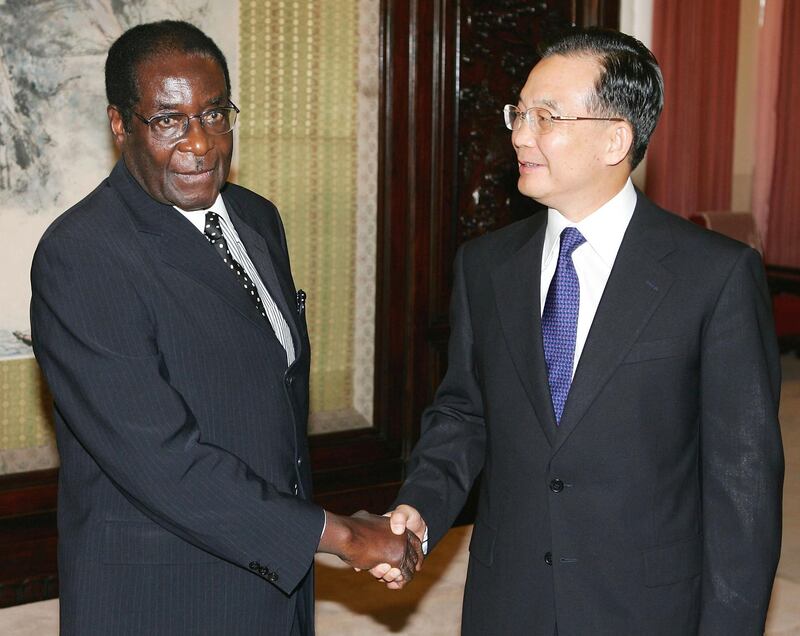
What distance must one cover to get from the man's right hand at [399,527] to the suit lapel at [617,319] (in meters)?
0.45

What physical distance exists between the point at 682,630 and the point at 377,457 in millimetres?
2737

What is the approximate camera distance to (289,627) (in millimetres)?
2340

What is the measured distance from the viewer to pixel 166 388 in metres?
2.08

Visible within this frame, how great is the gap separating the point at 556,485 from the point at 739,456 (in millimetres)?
331

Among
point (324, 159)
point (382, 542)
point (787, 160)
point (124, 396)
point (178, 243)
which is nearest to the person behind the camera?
point (124, 396)

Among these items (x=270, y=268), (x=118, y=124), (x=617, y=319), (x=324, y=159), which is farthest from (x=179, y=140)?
(x=324, y=159)

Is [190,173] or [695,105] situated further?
[695,105]

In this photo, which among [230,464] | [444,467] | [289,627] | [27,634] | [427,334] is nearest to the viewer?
[230,464]

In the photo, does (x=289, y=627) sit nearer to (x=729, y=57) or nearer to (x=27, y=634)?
(x=27, y=634)

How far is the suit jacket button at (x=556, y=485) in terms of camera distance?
2162 mm

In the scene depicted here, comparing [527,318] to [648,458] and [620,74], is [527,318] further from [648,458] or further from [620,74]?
[620,74]

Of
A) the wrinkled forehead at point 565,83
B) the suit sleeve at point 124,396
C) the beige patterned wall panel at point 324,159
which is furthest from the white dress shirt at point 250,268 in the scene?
the beige patterned wall panel at point 324,159

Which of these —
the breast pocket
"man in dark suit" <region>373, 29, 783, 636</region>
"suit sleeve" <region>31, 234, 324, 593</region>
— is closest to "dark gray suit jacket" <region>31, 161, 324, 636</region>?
"suit sleeve" <region>31, 234, 324, 593</region>

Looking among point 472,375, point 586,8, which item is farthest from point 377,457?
point 472,375
